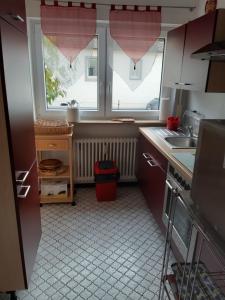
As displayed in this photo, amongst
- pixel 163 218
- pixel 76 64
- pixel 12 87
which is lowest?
pixel 163 218

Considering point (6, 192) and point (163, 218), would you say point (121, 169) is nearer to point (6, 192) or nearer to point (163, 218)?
point (163, 218)

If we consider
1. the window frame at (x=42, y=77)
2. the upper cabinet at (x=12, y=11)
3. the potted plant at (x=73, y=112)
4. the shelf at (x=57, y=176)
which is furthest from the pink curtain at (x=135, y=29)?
the shelf at (x=57, y=176)

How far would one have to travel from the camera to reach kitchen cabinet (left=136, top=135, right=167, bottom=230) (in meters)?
2.06

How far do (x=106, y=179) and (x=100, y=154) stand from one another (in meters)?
0.38

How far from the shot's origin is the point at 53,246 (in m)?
2.08

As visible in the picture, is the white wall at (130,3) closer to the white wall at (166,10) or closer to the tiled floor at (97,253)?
the white wall at (166,10)

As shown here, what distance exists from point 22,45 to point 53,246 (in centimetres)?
161

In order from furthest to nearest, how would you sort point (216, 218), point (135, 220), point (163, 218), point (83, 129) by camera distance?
point (83, 129)
point (135, 220)
point (163, 218)
point (216, 218)

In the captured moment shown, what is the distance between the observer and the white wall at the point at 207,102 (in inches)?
82.8

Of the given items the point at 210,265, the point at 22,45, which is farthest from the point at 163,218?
the point at 22,45

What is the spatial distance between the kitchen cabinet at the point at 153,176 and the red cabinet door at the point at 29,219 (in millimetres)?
1039

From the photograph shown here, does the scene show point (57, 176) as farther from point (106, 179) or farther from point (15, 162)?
point (15, 162)

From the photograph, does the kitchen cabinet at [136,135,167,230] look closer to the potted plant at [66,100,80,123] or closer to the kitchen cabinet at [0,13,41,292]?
the potted plant at [66,100,80,123]

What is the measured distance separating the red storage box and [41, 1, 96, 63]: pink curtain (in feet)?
3.99
